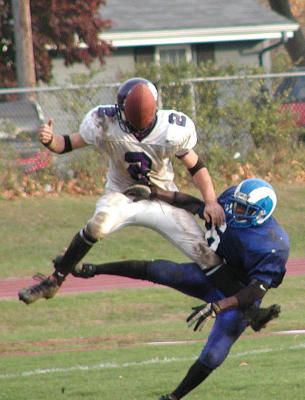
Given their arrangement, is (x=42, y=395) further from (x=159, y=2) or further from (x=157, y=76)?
(x=159, y=2)

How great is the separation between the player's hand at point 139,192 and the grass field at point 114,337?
143 cm

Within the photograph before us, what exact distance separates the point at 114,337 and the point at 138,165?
308cm

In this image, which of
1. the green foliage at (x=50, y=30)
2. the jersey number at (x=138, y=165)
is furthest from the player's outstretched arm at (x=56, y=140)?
the green foliage at (x=50, y=30)

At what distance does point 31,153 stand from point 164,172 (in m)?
8.53

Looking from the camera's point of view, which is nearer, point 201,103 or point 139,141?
point 139,141

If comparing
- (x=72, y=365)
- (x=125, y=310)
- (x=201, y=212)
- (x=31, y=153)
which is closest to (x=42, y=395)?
(x=72, y=365)

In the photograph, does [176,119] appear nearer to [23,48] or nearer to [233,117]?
[233,117]

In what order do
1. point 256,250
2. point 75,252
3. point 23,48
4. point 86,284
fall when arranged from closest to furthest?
point 256,250 → point 75,252 → point 86,284 → point 23,48

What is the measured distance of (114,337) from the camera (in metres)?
9.95

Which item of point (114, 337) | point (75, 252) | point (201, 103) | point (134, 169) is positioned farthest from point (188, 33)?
point (75, 252)

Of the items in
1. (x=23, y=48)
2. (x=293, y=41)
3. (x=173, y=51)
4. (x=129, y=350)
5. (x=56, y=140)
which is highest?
(x=56, y=140)

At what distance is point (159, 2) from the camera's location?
1163 inches

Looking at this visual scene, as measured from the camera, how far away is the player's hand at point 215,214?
6934mm

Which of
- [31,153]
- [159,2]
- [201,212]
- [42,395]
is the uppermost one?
[201,212]
